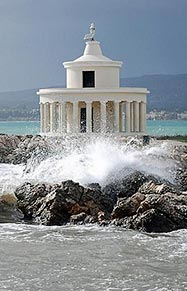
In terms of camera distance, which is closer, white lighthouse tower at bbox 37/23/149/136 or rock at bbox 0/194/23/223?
rock at bbox 0/194/23/223

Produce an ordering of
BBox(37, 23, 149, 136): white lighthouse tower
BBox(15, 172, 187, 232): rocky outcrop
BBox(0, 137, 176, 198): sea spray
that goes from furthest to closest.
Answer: BBox(37, 23, 149, 136): white lighthouse tower → BBox(0, 137, 176, 198): sea spray → BBox(15, 172, 187, 232): rocky outcrop

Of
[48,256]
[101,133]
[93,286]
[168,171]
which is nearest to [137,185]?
[168,171]

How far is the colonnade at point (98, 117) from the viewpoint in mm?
36812

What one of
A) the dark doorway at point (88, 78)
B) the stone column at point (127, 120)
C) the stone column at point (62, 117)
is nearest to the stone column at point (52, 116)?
the stone column at point (62, 117)

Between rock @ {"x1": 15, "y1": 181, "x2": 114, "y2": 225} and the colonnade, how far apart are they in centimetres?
1550

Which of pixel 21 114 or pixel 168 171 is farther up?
pixel 168 171

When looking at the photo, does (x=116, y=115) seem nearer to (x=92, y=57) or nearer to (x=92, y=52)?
(x=92, y=57)

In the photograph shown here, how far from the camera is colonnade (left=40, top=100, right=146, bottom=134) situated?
36.8 metres

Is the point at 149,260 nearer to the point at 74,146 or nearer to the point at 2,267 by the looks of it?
the point at 2,267

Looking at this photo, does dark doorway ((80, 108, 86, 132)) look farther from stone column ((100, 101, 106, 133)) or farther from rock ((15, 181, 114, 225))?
rock ((15, 181, 114, 225))

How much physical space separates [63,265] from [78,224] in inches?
171

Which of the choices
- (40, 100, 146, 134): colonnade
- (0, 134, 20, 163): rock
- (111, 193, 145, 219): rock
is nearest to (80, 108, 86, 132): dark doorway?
(40, 100, 146, 134): colonnade

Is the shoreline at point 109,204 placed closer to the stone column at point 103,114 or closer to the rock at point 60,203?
the rock at point 60,203

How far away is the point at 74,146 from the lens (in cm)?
3067
